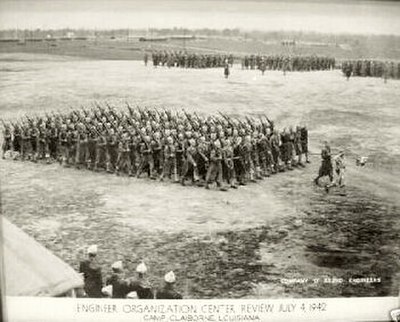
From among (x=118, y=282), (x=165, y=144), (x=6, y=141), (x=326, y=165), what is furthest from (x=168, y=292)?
(x=6, y=141)

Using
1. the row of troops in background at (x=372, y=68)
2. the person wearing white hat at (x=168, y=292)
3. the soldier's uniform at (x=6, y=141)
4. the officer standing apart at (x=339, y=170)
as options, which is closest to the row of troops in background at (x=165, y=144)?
the soldier's uniform at (x=6, y=141)

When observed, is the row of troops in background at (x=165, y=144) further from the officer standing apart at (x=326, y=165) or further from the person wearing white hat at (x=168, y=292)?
the person wearing white hat at (x=168, y=292)

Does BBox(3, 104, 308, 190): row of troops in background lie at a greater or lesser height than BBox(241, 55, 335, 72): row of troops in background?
lesser

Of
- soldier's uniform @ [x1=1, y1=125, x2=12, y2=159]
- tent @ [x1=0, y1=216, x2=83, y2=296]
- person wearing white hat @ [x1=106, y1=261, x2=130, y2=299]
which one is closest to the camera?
tent @ [x1=0, y1=216, x2=83, y2=296]

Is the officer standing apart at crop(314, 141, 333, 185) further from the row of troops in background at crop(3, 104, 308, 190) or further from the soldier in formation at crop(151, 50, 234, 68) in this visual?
the soldier in formation at crop(151, 50, 234, 68)

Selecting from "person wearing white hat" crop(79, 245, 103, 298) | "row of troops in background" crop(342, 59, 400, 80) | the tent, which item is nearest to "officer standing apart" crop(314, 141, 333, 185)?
"row of troops in background" crop(342, 59, 400, 80)

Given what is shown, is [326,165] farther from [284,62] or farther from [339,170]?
[284,62]

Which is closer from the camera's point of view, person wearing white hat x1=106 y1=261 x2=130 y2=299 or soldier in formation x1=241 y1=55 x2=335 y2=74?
person wearing white hat x1=106 y1=261 x2=130 y2=299

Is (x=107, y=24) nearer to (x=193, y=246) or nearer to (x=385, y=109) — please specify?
(x=193, y=246)

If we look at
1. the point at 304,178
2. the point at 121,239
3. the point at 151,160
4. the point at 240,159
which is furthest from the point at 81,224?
the point at 304,178
